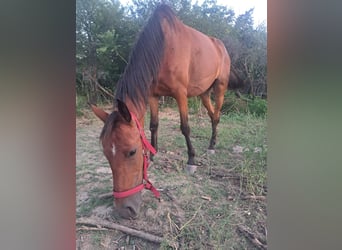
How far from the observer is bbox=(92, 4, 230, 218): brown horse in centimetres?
192

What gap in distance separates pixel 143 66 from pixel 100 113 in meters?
0.34

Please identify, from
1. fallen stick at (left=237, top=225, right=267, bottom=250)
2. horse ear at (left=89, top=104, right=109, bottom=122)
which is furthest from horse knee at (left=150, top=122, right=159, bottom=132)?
fallen stick at (left=237, top=225, right=267, bottom=250)

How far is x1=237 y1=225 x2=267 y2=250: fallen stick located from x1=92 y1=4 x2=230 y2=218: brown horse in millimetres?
480

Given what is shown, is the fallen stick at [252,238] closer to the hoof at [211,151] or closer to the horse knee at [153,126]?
the hoof at [211,151]

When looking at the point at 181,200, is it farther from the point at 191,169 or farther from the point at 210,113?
the point at 210,113

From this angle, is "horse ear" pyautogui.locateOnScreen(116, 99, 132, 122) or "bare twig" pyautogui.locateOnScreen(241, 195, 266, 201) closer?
"bare twig" pyautogui.locateOnScreen(241, 195, 266, 201)

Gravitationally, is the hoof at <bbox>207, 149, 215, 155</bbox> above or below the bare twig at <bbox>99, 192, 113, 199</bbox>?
above

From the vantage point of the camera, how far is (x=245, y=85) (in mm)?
1846

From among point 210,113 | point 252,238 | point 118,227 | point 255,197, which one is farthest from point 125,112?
point 252,238

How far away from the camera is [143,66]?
194 cm

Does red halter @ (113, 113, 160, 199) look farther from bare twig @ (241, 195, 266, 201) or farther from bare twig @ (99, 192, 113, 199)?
bare twig @ (241, 195, 266, 201)
